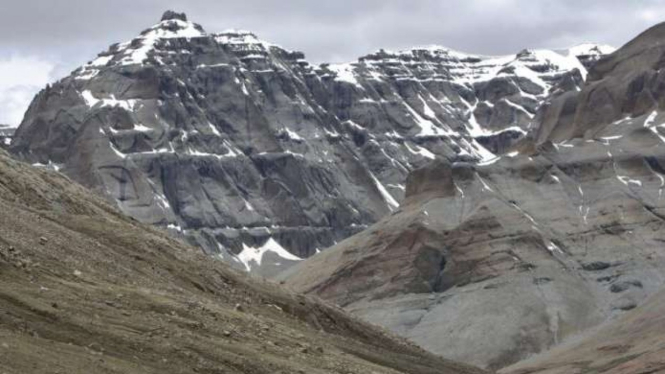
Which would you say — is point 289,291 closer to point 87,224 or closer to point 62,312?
point 87,224

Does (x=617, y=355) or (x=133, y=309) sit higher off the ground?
(x=617, y=355)

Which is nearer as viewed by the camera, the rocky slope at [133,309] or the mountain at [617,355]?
the rocky slope at [133,309]

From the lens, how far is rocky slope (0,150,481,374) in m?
58.0

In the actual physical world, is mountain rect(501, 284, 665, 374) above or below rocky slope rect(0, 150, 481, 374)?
above

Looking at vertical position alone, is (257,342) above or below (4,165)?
below

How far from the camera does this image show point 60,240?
75.7 meters

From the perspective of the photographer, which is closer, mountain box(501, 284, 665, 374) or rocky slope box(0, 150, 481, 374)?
rocky slope box(0, 150, 481, 374)

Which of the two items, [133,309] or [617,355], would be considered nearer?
[133,309]

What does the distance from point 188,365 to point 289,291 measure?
122ft

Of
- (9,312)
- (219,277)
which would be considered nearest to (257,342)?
(9,312)

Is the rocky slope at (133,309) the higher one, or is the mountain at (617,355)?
the mountain at (617,355)

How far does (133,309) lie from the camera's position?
65.5m

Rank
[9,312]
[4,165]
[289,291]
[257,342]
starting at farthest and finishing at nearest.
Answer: [289,291] → [4,165] → [257,342] → [9,312]

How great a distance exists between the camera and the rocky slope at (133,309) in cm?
5799
